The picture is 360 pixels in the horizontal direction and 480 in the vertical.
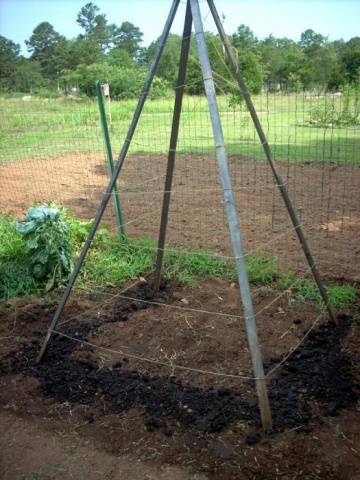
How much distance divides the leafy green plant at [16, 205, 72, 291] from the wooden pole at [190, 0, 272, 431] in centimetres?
226

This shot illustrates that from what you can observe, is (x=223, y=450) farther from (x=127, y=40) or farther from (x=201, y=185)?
(x=127, y=40)

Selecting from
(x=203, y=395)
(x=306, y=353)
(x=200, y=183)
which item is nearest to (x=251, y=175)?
(x=200, y=183)

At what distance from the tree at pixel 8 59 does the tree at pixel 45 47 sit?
11.2m

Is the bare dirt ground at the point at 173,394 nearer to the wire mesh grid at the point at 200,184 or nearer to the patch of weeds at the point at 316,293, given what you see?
the patch of weeds at the point at 316,293

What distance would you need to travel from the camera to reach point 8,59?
65.9ft

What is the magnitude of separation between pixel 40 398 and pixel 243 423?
4.05 ft

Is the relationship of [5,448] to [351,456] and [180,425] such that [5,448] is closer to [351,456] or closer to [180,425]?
[180,425]

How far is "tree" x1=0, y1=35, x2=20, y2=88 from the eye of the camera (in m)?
18.3

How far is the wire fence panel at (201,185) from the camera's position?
15.7ft

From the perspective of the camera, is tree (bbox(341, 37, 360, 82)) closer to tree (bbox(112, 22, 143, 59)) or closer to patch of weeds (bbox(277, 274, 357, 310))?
patch of weeds (bbox(277, 274, 357, 310))

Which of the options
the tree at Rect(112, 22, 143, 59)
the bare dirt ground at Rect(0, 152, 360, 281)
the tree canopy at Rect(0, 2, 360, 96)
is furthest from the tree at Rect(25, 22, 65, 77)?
the bare dirt ground at Rect(0, 152, 360, 281)

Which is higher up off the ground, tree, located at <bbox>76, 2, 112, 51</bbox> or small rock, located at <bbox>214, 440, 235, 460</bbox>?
tree, located at <bbox>76, 2, 112, 51</bbox>

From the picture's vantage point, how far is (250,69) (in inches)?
384

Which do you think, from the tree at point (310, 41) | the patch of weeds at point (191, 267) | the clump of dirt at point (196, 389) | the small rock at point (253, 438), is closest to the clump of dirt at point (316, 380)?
the clump of dirt at point (196, 389)
